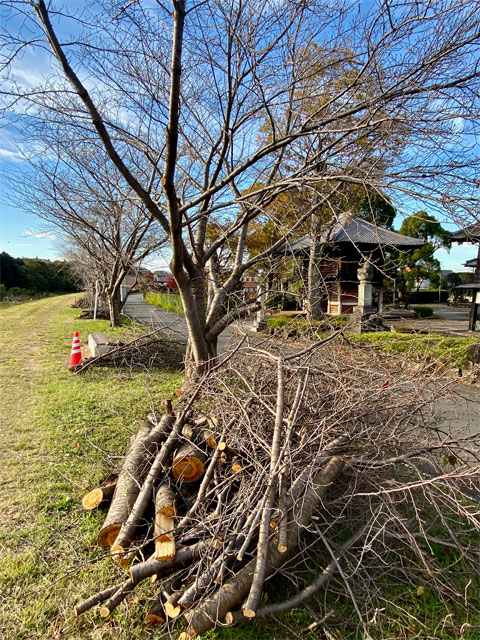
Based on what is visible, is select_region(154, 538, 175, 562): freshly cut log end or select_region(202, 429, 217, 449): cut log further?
select_region(202, 429, 217, 449): cut log

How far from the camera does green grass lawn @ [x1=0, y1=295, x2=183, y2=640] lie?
1891mm

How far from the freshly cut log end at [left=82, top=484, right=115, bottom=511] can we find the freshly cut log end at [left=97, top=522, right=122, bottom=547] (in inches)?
12.8

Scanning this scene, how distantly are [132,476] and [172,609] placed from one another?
0.91 metres

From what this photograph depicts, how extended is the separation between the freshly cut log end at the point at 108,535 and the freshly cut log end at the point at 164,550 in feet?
1.32

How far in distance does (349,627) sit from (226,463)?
3.64ft

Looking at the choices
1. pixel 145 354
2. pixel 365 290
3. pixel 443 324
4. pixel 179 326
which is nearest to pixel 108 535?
pixel 145 354

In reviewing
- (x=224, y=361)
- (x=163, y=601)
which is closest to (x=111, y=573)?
(x=163, y=601)

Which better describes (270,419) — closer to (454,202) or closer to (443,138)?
(454,202)

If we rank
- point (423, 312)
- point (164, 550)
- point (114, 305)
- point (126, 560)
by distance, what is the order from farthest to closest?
point (423, 312)
point (114, 305)
point (126, 560)
point (164, 550)

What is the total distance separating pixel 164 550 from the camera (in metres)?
1.96

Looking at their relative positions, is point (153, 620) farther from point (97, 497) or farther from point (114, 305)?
point (114, 305)

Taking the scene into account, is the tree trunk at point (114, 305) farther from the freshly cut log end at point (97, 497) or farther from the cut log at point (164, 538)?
the cut log at point (164, 538)

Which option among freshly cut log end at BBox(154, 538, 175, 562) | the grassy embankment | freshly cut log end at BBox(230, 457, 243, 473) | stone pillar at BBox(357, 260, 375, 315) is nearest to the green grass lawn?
the grassy embankment

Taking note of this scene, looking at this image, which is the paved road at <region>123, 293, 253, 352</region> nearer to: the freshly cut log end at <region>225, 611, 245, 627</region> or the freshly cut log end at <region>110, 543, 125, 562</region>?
the freshly cut log end at <region>110, 543, 125, 562</region>
